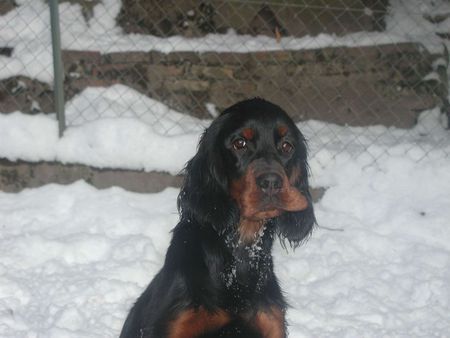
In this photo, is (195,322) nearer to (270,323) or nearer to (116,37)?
(270,323)

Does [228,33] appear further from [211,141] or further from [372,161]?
[211,141]

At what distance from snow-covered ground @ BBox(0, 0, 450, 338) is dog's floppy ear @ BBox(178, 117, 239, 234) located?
4.09ft

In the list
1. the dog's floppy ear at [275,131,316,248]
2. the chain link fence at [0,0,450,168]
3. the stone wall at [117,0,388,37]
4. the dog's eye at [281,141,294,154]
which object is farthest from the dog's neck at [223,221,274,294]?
the stone wall at [117,0,388,37]

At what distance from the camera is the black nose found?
279cm

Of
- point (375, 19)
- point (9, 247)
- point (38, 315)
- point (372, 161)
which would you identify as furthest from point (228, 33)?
point (38, 315)

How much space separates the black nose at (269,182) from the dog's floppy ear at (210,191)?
0.79 ft

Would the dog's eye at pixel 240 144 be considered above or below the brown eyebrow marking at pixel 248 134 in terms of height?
below

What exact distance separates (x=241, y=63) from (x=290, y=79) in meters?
0.44

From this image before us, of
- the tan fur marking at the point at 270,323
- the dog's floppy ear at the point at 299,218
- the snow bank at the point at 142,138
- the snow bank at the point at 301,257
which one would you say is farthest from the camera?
the snow bank at the point at 142,138

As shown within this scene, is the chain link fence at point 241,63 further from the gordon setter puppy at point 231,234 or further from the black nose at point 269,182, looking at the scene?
the black nose at point 269,182

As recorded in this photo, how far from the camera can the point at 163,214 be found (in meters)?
5.04

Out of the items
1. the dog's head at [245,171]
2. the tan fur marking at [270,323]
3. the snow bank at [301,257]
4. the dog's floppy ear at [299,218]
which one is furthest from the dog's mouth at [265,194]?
the snow bank at [301,257]

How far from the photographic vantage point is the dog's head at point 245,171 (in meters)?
2.86

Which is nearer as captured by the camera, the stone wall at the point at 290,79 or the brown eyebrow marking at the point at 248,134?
the brown eyebrow marking at the point at 248,134
